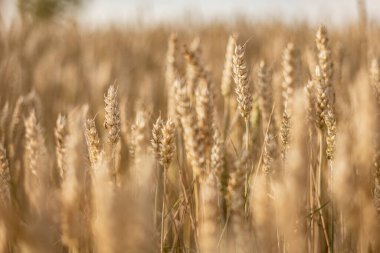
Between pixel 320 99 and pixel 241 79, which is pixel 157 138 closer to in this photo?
pixel 241 79

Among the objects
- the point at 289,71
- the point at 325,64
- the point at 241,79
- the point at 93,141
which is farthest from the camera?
the point at 289,71

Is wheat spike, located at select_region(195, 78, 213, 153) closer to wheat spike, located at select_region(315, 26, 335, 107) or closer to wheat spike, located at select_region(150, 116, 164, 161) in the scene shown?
wheat spike, located at select_region(150, 116, 164, 161)

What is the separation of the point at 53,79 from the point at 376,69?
7.96 feet

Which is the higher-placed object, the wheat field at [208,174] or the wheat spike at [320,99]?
the wheat spike at [320,99]

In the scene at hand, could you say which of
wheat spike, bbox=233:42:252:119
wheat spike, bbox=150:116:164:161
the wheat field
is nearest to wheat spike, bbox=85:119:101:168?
the wheat field

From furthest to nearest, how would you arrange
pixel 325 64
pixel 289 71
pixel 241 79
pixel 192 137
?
pixel 289 71
pixel 325 64
pixel 241 79
pixel 192 137

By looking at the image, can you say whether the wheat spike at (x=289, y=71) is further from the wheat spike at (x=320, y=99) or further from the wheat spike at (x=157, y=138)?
the wheat spike at (x=157, y=138)

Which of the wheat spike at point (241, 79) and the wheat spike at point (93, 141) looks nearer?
the wheat spike at point (93, 141)

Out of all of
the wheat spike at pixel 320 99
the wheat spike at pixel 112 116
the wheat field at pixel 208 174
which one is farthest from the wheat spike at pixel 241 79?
the wheat spike at pixel 112 116

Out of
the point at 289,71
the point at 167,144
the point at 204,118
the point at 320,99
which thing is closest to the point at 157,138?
the point at 167,144

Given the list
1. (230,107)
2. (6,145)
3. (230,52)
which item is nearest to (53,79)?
(6,145)

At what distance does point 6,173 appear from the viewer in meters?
1.05

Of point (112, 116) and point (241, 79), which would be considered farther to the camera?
point (241, 79)

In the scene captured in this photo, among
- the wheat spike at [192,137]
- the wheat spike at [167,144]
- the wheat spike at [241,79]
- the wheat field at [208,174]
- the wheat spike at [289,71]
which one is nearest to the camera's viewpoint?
the wheat field at [208,174]
